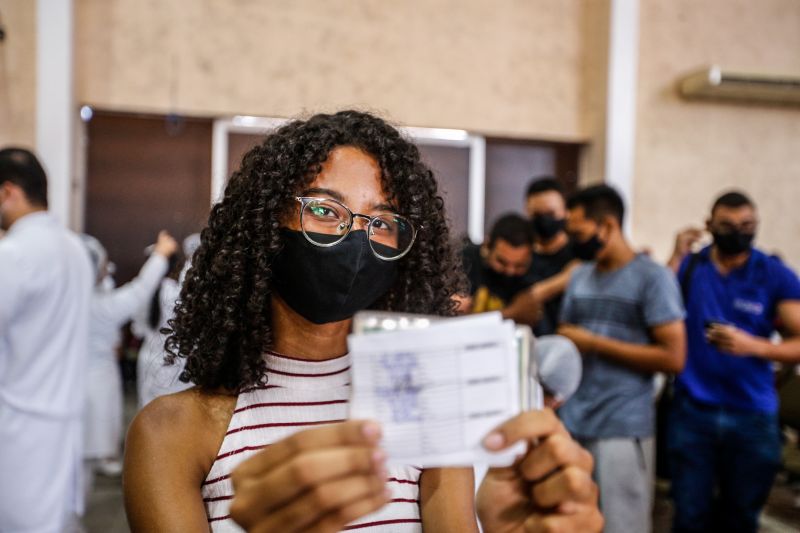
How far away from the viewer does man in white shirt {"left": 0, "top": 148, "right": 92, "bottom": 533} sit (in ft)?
7.94

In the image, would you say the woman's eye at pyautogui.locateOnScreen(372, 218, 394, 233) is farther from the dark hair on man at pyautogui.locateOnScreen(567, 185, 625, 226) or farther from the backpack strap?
the backpack strap

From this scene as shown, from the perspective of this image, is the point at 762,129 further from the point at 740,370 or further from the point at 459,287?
the point at 459,287

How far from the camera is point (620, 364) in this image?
2529 mm

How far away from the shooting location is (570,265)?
3.37m

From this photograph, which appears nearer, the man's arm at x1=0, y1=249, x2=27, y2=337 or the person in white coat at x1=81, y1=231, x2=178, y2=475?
the man's arm at x1=0, y1=249, x2=27, y2=337

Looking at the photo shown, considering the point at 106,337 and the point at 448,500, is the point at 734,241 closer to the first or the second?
the point at 448,500

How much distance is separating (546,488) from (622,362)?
1.90 meters

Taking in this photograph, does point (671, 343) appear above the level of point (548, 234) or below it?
below

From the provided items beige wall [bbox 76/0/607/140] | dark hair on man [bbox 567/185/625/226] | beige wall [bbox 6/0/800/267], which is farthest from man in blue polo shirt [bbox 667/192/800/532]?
beige wall [bbox 76/0/607/140]

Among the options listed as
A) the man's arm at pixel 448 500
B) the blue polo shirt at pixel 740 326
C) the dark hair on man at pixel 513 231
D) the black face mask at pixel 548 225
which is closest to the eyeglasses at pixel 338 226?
the man's arm at pixel 448 500

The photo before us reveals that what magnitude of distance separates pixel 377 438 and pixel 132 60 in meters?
4.46

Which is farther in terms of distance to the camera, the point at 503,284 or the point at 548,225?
the point at 548,225

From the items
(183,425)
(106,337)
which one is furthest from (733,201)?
(106,337)

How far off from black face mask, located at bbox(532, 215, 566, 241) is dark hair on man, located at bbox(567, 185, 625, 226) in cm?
64
